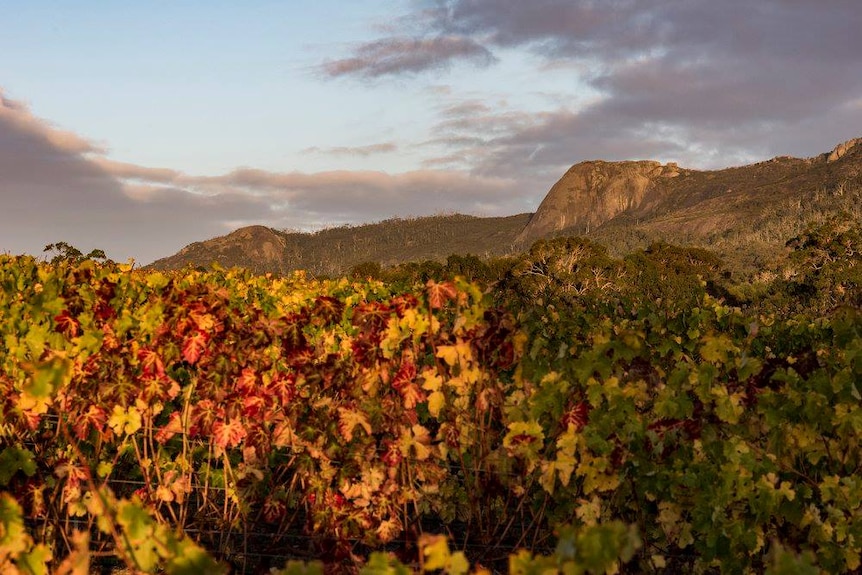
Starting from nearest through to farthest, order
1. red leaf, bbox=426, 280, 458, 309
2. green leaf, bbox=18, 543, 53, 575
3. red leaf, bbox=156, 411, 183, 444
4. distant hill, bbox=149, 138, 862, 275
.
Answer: green leaf, bbox=18, 543, 53, 575 < red leaf, bbox=426, 280, 458, 309 < red leaf, bbox=156, 411, 183, 444 < distant hill, bbox=149, 138, 862, 275

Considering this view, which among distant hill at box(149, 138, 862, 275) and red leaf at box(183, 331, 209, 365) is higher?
distant hill at box(149, 138, 862, 275)

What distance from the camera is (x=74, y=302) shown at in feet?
16.5

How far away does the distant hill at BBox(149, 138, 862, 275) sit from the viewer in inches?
4060

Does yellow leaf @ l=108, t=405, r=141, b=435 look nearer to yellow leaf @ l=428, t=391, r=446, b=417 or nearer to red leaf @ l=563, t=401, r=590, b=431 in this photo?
yellow leaf @ l=428, t=391, r=446, b=417

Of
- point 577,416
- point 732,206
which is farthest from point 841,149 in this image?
point 577,416

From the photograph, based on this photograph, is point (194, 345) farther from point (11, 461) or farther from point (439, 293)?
point (439, 293)

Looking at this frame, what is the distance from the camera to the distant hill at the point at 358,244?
569 ft

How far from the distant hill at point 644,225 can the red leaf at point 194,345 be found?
81174mm

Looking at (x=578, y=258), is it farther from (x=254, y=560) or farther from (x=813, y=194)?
(x=813, y=194)

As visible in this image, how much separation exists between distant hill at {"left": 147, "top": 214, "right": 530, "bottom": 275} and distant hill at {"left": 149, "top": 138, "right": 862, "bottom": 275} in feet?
0.80

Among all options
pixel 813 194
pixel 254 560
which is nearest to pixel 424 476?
pixel 254 560

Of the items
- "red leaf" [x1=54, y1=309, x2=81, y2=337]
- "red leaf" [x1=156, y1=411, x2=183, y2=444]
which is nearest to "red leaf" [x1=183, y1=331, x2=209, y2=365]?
"red leaf" [x1=156, y1=411, x2=183, y2=444]

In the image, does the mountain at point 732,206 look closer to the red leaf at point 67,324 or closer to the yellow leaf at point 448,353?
the yellow leaf at point 448,353

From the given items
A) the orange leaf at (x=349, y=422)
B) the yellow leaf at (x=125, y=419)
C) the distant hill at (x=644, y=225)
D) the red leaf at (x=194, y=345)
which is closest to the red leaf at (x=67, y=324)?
the yellow leaf at (x=125, y=419)
